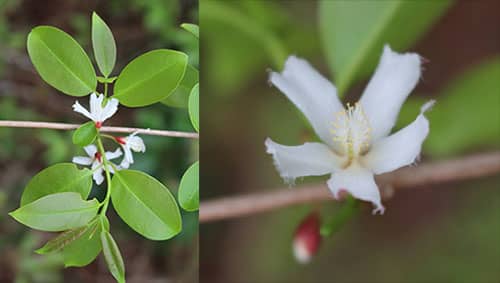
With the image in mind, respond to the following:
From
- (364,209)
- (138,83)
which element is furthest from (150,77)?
(364,209)

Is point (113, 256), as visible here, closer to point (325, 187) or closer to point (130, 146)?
point (130, 146)

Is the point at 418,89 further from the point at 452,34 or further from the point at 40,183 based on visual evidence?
the point at 40,183

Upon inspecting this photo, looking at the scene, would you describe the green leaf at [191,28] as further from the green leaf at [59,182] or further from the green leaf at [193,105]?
the green leaf at [59,182]

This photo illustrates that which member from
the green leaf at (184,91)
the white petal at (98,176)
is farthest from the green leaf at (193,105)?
the white petal at (98,176)

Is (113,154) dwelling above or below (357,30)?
below

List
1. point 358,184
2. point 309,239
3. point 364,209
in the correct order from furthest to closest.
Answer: point 364,209, point 309,239, point 358,184
